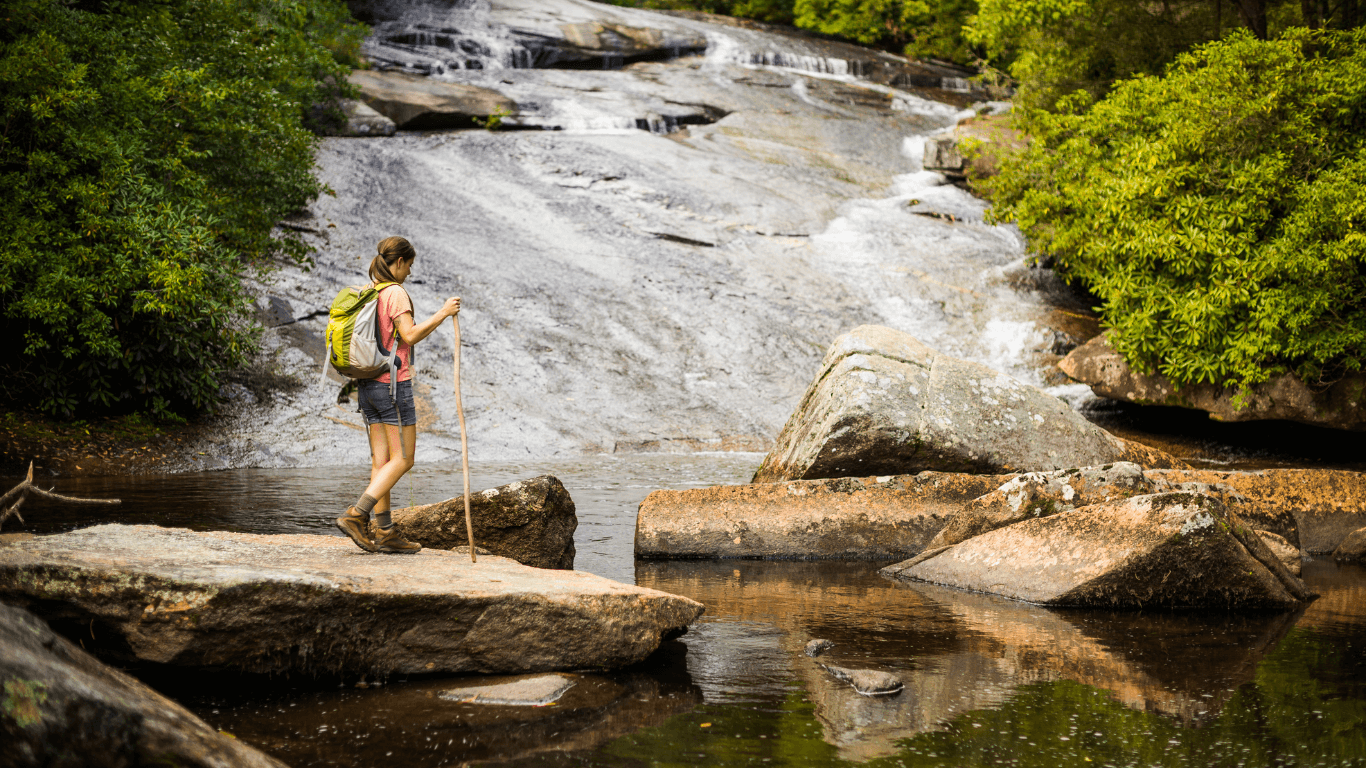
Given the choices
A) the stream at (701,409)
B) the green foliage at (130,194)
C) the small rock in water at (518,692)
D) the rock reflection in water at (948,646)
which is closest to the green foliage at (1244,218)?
the stream at (701,409)

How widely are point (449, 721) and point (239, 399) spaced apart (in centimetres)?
1232

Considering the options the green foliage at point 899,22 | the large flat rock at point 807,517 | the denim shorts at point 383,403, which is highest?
the green foliage at point 899,22

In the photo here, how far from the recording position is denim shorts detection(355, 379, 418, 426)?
662cm

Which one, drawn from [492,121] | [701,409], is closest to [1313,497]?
[701,409]

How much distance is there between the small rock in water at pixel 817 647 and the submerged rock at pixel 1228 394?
10.5 metres

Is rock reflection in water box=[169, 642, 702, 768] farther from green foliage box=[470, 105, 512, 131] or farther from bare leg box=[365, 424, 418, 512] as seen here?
green foliage box=[470, 105, 512, 131]

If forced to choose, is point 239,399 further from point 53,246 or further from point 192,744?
point 192,744

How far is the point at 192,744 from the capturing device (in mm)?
3412

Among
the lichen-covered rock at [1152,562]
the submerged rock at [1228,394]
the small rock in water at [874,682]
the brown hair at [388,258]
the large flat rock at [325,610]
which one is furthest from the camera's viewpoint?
the submerged rock at [1228,394]

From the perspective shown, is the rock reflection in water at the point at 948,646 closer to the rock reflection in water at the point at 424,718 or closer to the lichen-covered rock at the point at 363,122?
the rock reflection in water at the point at 424,718

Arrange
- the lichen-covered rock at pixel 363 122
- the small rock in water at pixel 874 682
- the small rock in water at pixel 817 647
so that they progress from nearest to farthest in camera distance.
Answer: the small rock in water at pixel 874 682 < the small rock in water at pixel 817 647 < the lichen-covered rock at pixel 363 122

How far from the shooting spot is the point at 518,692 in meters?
5.21

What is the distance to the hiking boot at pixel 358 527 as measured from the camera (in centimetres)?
646

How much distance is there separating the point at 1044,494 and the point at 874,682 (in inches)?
140
